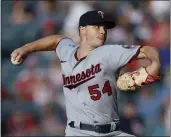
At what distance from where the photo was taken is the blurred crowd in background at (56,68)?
5.49m

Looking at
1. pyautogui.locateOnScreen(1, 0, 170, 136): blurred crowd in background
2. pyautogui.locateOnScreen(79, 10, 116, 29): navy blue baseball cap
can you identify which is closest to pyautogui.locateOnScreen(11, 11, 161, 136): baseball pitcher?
pyautogui.locateOnScreen(79, 10, 116, 29): navy blue baseball cap

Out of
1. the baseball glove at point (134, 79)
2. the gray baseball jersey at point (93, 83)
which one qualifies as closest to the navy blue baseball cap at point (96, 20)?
the gray baseball jersey at point (93, 83)

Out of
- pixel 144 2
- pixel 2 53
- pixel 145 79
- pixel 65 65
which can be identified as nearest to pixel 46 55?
pixel 2 53

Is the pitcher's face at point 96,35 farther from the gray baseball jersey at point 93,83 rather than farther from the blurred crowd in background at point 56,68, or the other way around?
the blurred crowd in background at point 56,68

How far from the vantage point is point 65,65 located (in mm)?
2959

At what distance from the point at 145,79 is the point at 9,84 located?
11.1ft

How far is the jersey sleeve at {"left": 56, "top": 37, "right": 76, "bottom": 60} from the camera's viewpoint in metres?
3.04

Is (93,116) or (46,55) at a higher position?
(46,55)

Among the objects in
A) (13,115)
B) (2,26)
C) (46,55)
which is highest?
(2,26)

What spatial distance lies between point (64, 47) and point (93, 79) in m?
0.40

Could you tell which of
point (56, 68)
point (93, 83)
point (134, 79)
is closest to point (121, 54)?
point (134, 79)

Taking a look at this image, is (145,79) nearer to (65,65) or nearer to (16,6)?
(65,65)

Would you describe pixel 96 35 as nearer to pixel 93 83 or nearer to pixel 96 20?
pixel 96 20

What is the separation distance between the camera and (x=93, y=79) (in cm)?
280
